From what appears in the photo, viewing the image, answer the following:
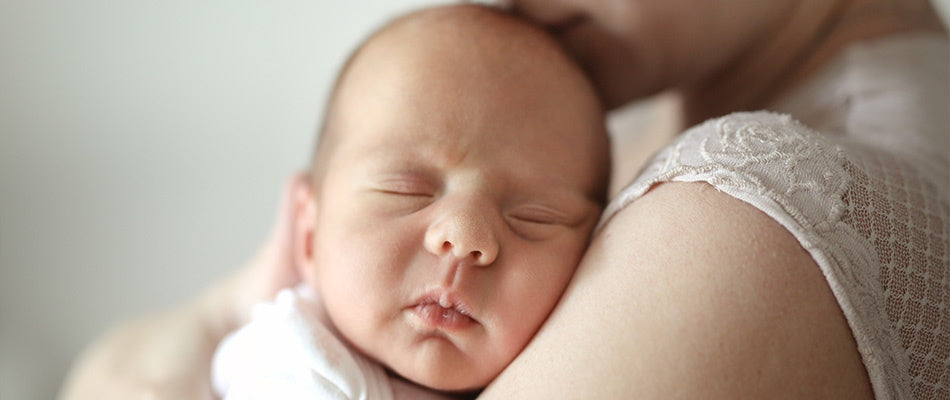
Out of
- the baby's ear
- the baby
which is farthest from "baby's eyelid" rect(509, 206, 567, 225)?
the baby's ear

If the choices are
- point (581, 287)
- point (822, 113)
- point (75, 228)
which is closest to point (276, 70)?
point (75, 228)

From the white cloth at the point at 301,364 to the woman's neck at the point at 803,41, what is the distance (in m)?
0.70

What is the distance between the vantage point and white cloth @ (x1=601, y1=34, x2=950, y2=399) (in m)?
0.68

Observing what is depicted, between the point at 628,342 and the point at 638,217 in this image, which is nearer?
the point at 628,342

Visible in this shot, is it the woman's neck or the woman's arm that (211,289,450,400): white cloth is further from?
the woman's neck

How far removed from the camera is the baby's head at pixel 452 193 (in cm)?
80

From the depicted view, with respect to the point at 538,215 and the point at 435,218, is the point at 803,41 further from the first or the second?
the point at 435,218

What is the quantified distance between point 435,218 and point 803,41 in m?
0.66

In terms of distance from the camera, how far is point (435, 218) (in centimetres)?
83

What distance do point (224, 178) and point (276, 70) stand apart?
33 centimetres

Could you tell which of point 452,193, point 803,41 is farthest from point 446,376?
point 803,41

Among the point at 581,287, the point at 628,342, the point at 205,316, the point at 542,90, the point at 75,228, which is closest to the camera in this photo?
the point at 628,342

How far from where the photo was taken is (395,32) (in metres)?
1.00

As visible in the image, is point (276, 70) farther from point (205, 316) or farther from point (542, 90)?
point (542, 90)
